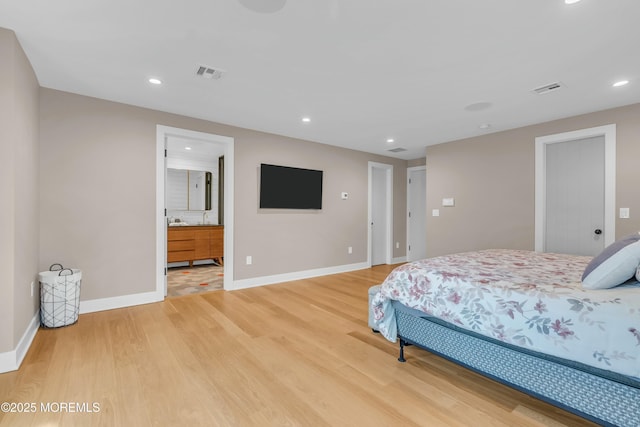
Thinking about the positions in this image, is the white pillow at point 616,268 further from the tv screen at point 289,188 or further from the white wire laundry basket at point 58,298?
the white wire laundry basket at point 58,298

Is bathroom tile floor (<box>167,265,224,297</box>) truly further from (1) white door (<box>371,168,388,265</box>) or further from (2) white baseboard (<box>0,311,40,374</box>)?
(1) white door (<box>371,168,388,265</box>)

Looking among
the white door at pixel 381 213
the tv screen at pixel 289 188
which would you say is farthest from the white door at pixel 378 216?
the tv screen at pixel 289 188

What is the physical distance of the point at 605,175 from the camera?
3516mm

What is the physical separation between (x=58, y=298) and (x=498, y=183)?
224 inches

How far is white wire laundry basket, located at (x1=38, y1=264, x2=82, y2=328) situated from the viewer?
275 cm

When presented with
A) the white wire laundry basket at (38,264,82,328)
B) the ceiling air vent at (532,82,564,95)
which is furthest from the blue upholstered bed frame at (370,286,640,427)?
the white wire laundry basket at (38,264,82,328)

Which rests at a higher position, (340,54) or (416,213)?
(340,54)

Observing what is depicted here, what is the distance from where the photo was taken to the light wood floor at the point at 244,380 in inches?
64.0

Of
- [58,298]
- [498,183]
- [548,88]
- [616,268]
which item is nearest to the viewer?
[616,268]

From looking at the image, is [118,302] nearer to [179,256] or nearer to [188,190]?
[179,256]

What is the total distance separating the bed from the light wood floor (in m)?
0.22

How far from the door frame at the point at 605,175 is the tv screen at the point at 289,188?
10.7ft

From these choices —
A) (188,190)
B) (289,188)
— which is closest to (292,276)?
(289,188)

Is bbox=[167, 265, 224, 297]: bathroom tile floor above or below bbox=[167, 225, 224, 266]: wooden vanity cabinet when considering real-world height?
below
